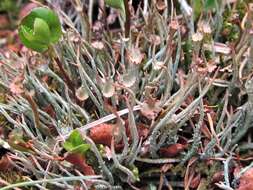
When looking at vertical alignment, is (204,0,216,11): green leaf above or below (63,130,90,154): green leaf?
above

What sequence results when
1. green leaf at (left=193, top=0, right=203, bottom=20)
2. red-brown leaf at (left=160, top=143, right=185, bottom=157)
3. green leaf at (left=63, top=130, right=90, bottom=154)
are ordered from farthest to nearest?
green leaf at (left=193, top=0, right=203, bottom=20) < red-brown leaf at (left=160, top=143, right=185, bottom=157) < green leaf at (left=63, top=130, right=90, bottom=154)

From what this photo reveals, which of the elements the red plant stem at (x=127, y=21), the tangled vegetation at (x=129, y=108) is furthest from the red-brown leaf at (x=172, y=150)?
the red plant stem at (x=127, y=21)

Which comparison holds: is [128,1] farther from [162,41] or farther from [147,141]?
[147,141]

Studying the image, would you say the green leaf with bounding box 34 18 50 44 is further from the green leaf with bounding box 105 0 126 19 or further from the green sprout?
the green leaf with bounding box 105 0 126 19

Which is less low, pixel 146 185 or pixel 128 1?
pixel 128 1

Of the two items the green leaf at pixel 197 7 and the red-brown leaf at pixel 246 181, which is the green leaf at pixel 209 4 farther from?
the red-brown leaf at pixel 246 181

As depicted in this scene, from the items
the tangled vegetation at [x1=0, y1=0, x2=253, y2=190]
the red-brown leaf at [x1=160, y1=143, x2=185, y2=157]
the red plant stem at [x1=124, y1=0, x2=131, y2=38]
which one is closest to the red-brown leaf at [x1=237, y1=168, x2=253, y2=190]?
the tangled vegetation at [x1=0, y1=0, x2=253, y2=190]

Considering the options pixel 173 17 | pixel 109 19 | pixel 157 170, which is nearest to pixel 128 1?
pixel 173 17

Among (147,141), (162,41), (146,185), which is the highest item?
(162,41)

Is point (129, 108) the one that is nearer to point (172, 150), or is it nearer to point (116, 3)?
point (172, 150)
